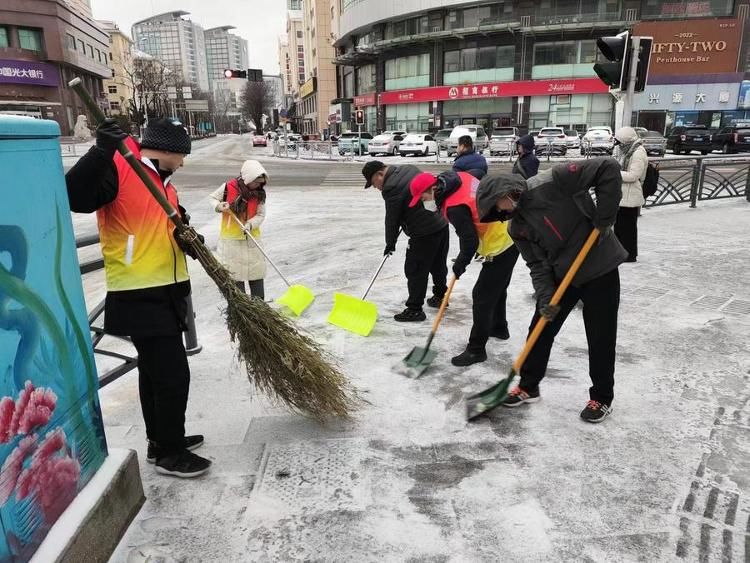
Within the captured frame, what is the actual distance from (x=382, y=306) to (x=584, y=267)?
2696 mm

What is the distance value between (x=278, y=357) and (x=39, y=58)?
60350 millimetres

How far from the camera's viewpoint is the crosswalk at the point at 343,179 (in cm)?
1631

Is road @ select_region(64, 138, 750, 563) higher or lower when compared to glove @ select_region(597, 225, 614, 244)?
A: lower

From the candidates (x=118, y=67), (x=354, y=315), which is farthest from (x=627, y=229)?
(x=118, y=67)

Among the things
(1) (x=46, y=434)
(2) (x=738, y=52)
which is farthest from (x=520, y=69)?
(1) (x=46, y=434)

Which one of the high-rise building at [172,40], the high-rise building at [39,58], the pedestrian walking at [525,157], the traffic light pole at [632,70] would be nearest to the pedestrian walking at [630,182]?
the traffic light pole at [632,70]

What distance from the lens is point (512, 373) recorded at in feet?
10.6

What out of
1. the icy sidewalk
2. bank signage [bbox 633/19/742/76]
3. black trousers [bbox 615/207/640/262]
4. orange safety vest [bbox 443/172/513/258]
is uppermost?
bank signage [bbox 633/19/742/76]

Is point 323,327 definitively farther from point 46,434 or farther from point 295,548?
point 46,434

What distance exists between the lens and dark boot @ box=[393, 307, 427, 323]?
504 cm

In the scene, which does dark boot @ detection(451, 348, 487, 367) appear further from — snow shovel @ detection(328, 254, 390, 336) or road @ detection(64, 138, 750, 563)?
snow shovel @ detection(328, 254, 390, 336)

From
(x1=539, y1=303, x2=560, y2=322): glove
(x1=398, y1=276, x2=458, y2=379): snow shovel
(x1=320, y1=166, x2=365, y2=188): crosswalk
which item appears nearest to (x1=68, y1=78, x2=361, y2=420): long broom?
(x1=398, y1=276, x2=458, y2=379): snow shovel

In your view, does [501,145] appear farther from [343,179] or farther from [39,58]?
[39,58]

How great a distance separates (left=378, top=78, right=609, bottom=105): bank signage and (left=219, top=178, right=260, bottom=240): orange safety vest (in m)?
37.7
